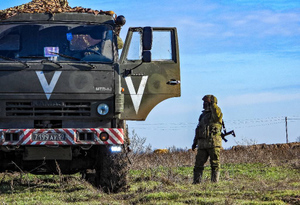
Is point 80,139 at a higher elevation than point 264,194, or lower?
higher

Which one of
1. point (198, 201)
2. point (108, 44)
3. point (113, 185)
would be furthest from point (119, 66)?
point (198, 201)

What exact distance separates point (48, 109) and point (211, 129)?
142 inches

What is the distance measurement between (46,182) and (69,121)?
3737mm

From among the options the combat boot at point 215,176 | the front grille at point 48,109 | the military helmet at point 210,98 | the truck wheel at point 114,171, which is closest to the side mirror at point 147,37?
the front grille at point 48,109

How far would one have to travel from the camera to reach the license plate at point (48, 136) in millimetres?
10656

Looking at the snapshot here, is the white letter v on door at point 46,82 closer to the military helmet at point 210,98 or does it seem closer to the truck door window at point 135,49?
the truck door window at point 135,49

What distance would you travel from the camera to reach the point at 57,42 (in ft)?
37.0

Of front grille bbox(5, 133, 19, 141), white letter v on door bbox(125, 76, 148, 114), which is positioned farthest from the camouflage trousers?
front grille bbox(5, 133, 19, 141)

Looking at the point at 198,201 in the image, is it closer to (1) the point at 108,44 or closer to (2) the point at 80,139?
(2) the point at 80,139

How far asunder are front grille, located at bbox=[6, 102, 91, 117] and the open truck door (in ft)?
3.11

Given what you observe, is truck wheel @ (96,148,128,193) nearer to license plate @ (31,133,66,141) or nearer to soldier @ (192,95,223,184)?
license plate @ (31,133,66,141)

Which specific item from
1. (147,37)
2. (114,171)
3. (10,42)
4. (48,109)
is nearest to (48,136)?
(48,109)

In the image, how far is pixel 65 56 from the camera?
11133mm

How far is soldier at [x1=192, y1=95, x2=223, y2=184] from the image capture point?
12.7 meters
